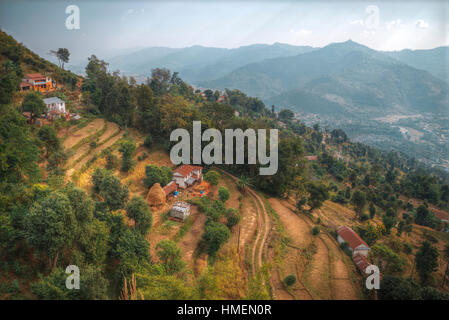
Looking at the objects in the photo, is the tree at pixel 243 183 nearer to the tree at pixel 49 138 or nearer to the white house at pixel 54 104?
the tree at pixel 49 138

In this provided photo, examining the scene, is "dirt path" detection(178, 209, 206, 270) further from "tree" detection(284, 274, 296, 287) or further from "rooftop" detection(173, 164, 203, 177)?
"tree" detection(284, 274, 296, 287)

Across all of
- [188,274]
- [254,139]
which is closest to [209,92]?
[254,139]

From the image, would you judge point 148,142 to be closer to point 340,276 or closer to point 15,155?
point 15,155

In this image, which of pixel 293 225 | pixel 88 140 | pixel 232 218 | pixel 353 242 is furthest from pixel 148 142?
pixel 353 242

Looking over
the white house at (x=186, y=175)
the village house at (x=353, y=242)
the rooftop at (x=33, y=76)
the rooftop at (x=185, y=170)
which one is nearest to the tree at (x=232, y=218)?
the white house at (x=186, y=175)
